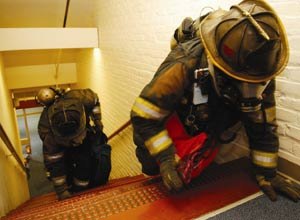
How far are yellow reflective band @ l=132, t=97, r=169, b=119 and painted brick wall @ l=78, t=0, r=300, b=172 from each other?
0.78 m

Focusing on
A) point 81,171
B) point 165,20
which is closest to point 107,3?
point 165,20

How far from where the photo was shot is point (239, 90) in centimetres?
135

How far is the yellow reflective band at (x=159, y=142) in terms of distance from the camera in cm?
148

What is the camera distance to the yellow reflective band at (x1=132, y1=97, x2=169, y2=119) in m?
1.41

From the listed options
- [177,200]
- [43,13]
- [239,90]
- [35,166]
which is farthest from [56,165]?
[35,166]

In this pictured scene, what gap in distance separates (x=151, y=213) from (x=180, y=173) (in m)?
0.28

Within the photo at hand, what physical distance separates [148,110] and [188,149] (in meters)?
0.36

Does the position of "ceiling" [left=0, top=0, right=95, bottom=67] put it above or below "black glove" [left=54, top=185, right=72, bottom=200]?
above

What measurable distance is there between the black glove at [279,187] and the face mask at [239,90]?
1.57 feet

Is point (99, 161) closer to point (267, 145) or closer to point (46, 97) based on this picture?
point (46, 97)

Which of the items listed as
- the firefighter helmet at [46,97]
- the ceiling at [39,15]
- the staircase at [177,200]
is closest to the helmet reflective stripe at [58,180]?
the firefighter helmet at [46,97]

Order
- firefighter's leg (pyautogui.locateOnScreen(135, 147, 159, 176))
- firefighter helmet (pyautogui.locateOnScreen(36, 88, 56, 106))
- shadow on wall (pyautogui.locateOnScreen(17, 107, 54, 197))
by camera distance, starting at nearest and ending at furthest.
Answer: firefighter's leg (pyautogui.locateOnScreen(135, 147, 159, 176))
firefighter helmet (pyautogui.locateOnScreen(36, 88, 56, 106))
shadow on wall (pyautogui.locateOnScreen(17, 107, 54, 197))

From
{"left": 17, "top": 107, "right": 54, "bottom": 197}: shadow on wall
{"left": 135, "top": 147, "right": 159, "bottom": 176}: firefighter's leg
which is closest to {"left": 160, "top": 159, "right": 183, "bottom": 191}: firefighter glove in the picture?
{"left": 135, "top": 147, "right": 159, "bottom": 176}: firefighter's leg

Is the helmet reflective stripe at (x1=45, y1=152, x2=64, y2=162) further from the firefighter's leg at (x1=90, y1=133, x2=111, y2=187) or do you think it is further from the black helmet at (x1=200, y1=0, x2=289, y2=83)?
the black helmet at (x1=200, y1=0, x2=289, y2=83)
